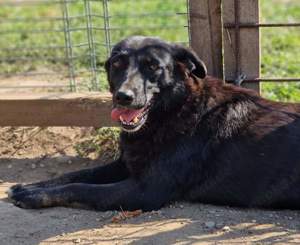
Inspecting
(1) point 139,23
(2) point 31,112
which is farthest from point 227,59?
(1) point 139,23

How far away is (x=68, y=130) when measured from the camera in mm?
6977

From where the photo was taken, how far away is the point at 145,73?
5.47 meters

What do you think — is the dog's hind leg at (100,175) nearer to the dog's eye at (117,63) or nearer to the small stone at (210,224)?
the dog's eye at (117,63)

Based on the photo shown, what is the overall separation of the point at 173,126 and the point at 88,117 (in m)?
1.21

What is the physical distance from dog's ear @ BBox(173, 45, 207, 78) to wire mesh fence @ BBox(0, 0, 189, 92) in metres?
1.43

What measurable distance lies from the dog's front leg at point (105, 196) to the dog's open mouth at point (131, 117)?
15.3 inches

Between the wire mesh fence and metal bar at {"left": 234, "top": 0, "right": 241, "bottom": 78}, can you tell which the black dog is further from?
the wire mesh fence

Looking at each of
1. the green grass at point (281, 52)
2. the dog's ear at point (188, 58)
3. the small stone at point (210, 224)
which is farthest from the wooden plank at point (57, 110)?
the green grass at point (281, 52)

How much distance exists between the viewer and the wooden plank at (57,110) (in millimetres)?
6613

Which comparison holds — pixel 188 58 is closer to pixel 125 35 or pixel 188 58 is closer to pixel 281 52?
pixel 281 52

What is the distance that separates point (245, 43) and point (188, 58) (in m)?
0.93

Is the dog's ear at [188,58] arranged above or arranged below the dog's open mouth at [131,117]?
above

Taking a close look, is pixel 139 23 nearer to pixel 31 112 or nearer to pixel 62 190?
pixel 31 112

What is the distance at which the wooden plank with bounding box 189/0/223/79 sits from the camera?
20.5ft
